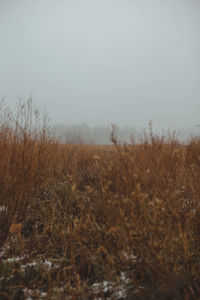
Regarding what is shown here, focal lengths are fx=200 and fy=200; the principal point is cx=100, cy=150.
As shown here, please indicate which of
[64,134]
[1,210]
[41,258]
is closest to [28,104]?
[1,210]

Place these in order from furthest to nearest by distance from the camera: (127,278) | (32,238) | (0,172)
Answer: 1. (32,238)
2. (0,172)
3. (127,278)

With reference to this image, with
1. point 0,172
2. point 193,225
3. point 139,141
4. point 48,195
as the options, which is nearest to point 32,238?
point 0,172

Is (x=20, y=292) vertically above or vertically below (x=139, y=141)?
below

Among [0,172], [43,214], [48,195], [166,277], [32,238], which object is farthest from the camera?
[48,195]

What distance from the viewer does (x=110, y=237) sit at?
189 centimetres

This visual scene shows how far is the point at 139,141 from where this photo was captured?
3.06 metres

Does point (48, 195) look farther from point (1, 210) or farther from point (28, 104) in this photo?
point (28, 104)

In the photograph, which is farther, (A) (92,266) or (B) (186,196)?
(B) (186,196)

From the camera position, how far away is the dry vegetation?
4.09ft

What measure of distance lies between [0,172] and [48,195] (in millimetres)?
1158

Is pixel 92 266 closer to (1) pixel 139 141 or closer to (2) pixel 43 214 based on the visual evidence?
(2) pixel 43 214

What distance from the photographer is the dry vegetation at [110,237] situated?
125 centimetres

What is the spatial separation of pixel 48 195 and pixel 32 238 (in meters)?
0.93

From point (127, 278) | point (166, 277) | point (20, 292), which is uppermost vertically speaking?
point (166, 277)
